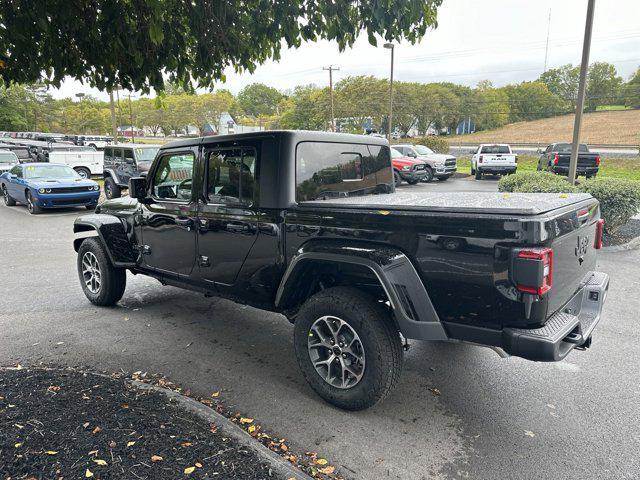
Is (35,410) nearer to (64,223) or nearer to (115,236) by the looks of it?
(115,236)

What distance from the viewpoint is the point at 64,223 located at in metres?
11.8

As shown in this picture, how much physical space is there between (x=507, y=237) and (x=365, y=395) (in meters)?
1.43

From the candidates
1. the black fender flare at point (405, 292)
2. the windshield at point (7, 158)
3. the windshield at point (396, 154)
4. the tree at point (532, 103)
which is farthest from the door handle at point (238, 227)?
the tree at point (532, 103)

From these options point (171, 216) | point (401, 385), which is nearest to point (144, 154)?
point (171, 216)

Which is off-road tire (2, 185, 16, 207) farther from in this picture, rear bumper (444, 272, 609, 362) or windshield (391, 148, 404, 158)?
rear bumper (444, 272, 609, 362)

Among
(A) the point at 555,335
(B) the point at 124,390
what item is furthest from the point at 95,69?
(A) the point at 555,335

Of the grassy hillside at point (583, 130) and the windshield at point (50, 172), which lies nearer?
the windshield at point (50, 172)

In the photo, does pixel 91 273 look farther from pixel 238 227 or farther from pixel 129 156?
pixel 129 156

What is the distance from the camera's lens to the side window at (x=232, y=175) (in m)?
3.71

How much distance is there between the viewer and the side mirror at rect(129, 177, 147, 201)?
460 cm

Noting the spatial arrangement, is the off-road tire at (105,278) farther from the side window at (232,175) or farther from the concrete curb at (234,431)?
the concrete curb at (234,431)

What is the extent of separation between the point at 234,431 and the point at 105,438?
2.35 ft

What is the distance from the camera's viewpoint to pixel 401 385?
3672 millimetres

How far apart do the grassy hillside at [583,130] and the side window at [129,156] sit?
164 ft
